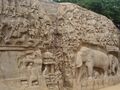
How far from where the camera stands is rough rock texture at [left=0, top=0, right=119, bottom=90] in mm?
5652

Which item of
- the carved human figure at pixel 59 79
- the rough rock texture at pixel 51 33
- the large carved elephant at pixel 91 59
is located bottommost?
the carved human figure at pixel 59 79

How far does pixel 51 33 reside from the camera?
6453 mm

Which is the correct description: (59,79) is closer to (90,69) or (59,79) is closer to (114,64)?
(90,69)

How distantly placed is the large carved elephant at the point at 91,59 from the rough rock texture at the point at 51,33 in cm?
13

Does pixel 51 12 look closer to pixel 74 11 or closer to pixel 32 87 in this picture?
pixel 74 11

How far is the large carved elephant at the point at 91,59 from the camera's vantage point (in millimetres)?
6582

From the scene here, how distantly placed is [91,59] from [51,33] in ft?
4.02

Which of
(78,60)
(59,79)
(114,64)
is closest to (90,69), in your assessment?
(78,60)

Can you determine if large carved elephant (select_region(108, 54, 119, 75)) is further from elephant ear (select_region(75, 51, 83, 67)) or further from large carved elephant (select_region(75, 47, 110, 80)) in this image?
elephant ear (select_region(75, 51, 83, 67))

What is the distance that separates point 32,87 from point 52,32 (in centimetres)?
148

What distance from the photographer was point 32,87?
18.9 ft

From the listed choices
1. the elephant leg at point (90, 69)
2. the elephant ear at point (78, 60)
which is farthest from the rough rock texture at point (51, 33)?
the elephant leg at point (90, 69)

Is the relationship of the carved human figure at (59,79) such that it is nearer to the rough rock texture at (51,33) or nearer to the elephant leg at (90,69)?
the rough rock texture at (51,33)

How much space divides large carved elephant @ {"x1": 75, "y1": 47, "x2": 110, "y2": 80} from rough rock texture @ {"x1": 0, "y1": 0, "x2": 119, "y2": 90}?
0.13 meters
